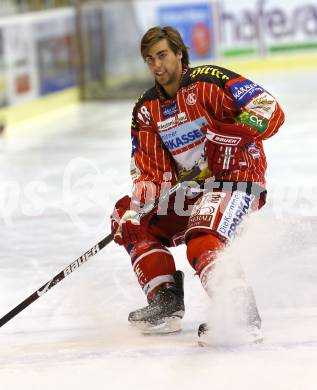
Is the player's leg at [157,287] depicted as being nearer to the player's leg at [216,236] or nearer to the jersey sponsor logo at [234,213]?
the player's leg at [216,236]

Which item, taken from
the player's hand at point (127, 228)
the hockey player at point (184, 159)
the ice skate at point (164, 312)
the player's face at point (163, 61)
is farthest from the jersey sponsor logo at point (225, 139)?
the ice skate at point (164, 312)

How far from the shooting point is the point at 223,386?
103 inches

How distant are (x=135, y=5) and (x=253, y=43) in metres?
1.48

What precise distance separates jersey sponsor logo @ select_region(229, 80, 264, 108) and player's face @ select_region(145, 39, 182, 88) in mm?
188

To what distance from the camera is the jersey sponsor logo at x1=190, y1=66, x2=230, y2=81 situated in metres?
3.21

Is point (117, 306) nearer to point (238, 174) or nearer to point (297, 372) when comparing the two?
point (238, 174)

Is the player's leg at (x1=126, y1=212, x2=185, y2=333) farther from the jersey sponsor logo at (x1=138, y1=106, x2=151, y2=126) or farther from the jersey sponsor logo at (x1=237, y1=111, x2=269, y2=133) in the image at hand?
the jersey sponsor logo at (x1=237, y1=111, x2=269, y2=133)

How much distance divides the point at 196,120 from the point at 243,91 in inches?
6.8

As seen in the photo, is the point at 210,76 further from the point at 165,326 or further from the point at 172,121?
the point at 165,326

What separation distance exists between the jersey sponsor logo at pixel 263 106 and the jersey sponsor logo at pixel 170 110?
23cm

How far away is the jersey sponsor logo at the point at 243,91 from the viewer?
316cm

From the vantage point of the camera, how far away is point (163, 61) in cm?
313

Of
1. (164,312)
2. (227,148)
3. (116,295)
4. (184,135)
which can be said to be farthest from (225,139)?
(116,295)

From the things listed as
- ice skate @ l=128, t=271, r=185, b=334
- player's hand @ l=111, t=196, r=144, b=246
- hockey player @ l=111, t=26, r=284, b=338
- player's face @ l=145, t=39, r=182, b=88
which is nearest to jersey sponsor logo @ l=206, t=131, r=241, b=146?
hockey player @ l=111, t=26, r=284, b=338
